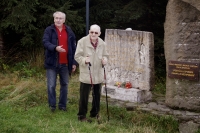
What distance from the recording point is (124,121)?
21.3 ft

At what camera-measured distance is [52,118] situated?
5992mm

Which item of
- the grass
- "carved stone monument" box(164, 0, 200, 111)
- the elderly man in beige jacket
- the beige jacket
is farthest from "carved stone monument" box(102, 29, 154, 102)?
the beige jacket

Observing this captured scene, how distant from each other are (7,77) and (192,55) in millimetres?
4861

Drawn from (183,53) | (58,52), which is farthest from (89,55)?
(183,53)

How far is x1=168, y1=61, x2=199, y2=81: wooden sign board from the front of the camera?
6582mm

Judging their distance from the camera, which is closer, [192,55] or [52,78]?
[52,78]

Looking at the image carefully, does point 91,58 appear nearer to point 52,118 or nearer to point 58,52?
point 58,52

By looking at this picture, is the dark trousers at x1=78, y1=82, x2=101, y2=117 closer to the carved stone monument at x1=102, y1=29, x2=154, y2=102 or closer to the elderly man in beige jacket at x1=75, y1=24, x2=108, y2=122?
the elderly man in beige jacket at x1=75, y1=24, x2=108, y2=122

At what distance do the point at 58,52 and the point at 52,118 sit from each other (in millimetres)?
1196

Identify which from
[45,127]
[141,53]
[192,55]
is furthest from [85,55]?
[192,55]

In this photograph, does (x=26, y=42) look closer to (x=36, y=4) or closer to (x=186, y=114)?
(x=36, y=4)


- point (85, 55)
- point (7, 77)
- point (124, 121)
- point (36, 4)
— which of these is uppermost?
point (36, 4)

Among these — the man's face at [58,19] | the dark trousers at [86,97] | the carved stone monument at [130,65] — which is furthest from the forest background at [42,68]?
the man's face at [58,19]

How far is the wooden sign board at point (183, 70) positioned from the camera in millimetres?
6582
